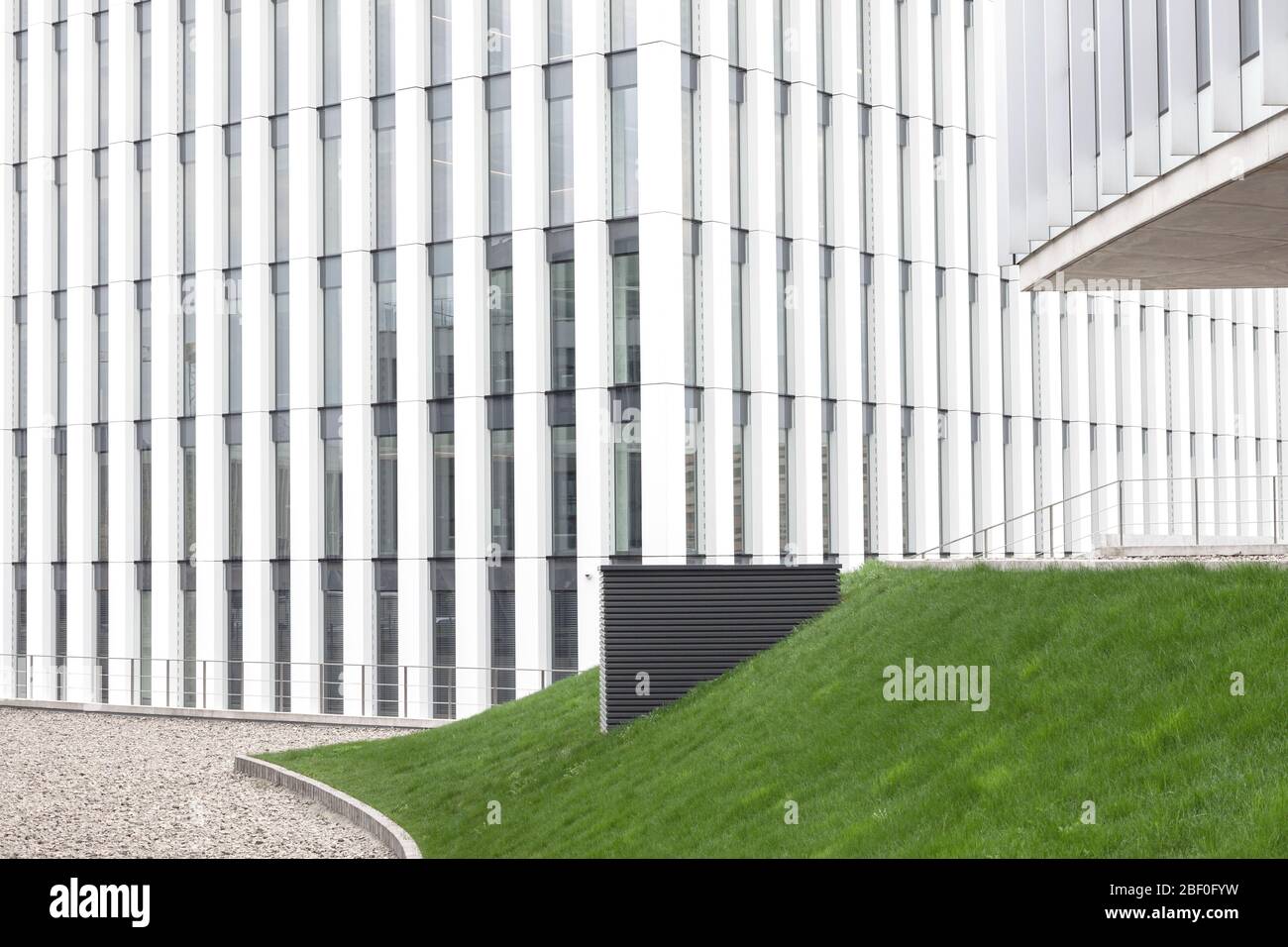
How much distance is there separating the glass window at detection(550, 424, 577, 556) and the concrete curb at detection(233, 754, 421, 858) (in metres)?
8.73

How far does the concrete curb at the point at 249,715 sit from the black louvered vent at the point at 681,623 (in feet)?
31.1

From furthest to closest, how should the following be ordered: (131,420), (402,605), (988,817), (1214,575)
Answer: (131,420) < (402,605) < (1214,575) < (988,817)

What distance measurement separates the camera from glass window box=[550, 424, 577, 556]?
30.0 m

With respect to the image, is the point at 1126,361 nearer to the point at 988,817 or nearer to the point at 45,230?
the point at 45,230

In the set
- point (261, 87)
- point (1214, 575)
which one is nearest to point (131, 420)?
point (261, 87)

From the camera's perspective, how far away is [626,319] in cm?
2981

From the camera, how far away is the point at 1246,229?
1847 cm

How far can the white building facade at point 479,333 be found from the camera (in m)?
30.0

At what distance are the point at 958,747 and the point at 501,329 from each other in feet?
70.2

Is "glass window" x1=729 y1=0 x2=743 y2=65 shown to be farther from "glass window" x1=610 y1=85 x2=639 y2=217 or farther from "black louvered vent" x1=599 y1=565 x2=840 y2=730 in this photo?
"black louvered vent" x1=599 y1=565 x2=840 y2=730

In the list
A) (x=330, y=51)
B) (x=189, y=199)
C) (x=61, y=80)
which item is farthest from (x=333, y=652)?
(x=61, y=80)

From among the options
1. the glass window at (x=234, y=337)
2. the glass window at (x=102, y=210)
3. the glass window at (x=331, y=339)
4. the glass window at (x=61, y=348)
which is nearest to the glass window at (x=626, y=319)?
the glass window at (x=331, y=339)

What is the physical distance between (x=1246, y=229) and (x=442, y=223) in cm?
1797

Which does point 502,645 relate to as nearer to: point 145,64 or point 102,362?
point 102,362
